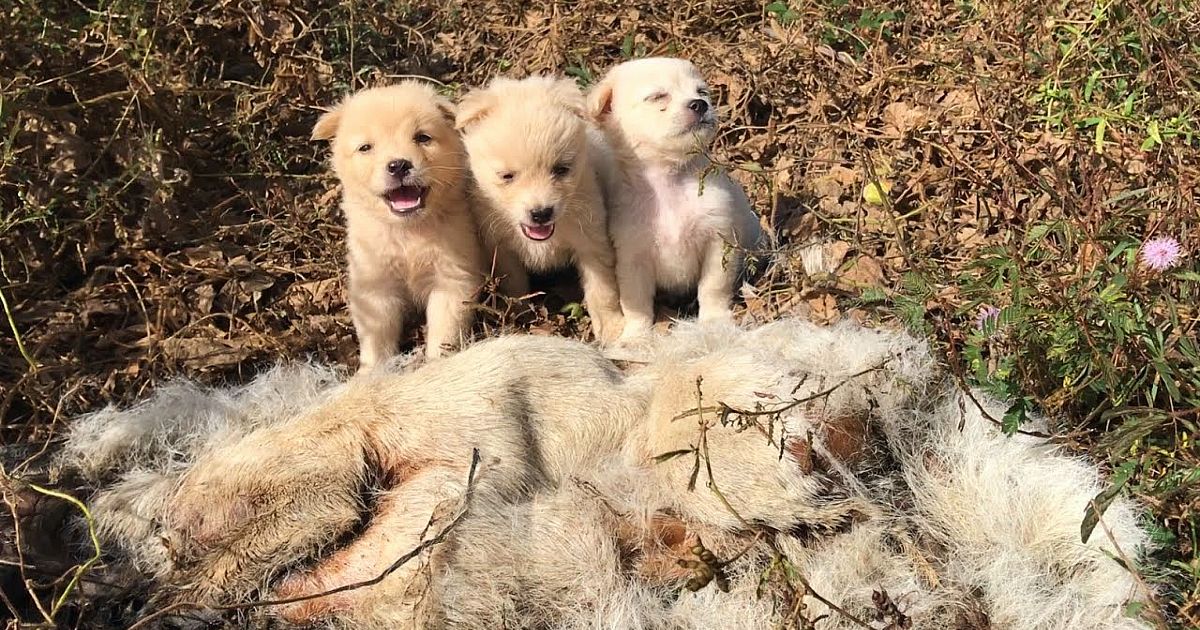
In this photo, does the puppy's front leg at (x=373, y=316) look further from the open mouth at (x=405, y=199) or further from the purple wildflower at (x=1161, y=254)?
the purple wildflower at (x=1161, y=254)

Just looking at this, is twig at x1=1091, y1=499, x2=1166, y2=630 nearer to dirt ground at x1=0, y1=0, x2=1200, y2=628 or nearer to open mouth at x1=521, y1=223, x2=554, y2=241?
dirt ground at x1=0, y1=0, x2=1200, y2=628

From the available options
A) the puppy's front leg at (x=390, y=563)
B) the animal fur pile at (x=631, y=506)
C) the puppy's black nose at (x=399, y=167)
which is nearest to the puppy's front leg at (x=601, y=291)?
the puppy's black nose at (x=399, y=167)

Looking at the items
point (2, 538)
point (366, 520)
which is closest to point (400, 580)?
point (366, 520)

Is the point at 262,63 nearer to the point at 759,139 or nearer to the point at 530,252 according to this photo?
the point at 530,252

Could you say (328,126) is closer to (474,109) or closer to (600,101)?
(474,109)

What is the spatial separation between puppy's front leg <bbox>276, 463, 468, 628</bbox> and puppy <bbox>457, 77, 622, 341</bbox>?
1450 millimetres

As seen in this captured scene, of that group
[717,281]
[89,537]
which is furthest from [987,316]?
[89,537]

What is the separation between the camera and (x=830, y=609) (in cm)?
258

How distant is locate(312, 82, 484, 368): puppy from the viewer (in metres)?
3.88

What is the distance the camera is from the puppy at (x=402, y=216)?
3.88 m

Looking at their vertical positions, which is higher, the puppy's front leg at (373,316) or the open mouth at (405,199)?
the open mouth at (405,199)

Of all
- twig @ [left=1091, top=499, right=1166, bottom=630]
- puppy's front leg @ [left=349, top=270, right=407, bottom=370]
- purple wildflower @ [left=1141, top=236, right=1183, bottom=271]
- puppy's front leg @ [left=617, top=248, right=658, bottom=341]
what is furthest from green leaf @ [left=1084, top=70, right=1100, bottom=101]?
puppy's front leg @ [left=349, top=270, right=407, bottom=370]

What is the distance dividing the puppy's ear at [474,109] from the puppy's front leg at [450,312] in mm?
622

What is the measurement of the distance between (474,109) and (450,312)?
807 mm
